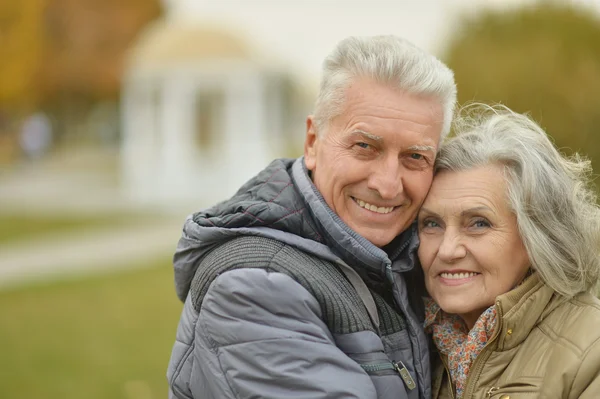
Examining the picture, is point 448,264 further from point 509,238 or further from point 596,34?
point 596,34

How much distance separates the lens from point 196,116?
20.6 m

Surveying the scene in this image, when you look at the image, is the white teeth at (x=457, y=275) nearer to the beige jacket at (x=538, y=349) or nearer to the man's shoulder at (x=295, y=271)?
the beige jacket at (x=538, y=349)

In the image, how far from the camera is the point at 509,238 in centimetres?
267

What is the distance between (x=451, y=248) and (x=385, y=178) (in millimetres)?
364

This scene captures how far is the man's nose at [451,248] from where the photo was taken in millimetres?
2701

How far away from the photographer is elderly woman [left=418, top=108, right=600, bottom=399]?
252 cm

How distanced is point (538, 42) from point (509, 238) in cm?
445

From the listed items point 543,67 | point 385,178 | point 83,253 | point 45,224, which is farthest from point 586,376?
point 45,224

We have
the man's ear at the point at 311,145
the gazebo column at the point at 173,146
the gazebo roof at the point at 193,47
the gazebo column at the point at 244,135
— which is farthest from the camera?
the gazebo column at the point at 173,146

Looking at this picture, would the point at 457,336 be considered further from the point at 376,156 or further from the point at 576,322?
the point at 376,156

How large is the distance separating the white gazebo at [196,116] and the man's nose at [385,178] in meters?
16.5

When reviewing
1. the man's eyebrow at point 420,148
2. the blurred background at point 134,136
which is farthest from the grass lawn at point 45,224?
the man's eyebrow at point 420,148

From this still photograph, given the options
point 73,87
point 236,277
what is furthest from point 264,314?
point 73,87

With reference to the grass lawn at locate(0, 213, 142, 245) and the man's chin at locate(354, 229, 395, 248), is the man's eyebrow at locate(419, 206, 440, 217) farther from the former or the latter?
the grass lawn at locate(0, 213, 142, 245)
